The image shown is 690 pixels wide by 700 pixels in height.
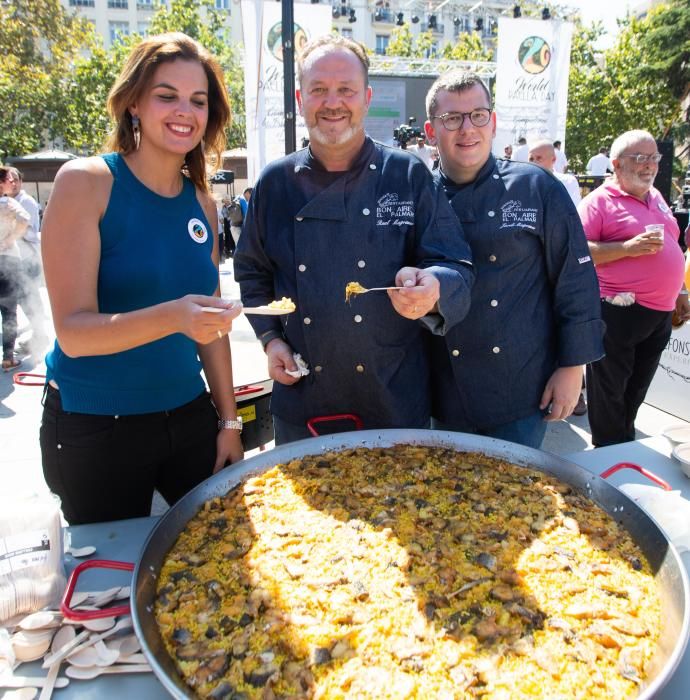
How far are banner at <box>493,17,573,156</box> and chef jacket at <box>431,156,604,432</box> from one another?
39.2 feet

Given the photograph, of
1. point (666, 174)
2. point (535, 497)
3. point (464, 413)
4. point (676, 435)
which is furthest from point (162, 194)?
point (666, 174)

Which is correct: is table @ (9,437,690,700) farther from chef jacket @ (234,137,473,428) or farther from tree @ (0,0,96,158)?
tree @ (0,0,96,158)

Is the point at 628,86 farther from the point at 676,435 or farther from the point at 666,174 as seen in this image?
the point at 676,435

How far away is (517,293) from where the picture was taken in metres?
2.01

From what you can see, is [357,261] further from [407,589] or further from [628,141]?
[628,141]

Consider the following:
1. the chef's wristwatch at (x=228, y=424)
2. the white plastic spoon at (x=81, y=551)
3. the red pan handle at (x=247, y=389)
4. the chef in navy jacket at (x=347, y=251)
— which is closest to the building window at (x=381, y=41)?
the red pan handle at (x=247, y=389)

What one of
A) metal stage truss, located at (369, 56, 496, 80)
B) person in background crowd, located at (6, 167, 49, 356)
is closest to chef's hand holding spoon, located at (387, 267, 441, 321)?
person in background crowd, located at (6, 167, 49, 356)

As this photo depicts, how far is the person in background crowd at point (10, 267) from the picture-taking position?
6.09m

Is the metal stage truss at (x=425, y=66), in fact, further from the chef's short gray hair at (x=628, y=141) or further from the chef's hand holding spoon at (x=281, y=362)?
the chef's hand holding spoon at (x=281, y=362)

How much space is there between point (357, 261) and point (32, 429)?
146 inches

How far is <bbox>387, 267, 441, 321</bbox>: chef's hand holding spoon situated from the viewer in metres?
1.60

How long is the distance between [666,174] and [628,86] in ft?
76.9

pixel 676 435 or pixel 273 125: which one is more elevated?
pixel 273 125

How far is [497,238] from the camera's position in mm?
1968
